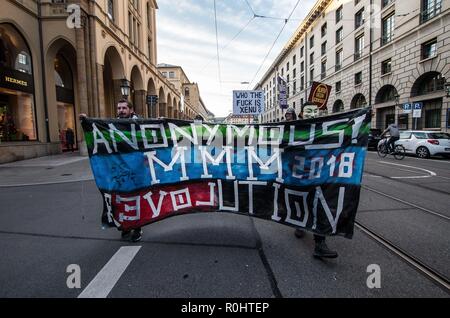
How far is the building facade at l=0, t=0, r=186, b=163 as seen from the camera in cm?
1375

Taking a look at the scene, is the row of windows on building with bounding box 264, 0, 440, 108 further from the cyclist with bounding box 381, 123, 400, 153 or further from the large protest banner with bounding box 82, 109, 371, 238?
the large protest banner with bounding box 82, 109, 371, 238

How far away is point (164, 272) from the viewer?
8.75ft

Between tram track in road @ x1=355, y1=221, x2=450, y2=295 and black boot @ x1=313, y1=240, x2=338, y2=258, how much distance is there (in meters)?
0.80

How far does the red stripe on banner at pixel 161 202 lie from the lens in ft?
11.0

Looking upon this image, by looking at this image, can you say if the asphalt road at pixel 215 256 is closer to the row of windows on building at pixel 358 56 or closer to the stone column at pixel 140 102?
the row of windows on building at pixel 358 56

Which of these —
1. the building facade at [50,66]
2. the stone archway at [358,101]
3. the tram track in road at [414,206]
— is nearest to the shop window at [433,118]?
the stone archway at [358,101]

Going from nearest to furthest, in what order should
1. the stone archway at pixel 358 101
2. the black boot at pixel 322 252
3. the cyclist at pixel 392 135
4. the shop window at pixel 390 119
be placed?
the black boot at pixel 322 252 → the cyclist at pixel 392 135 → the shop window at pixel 390 119 → the stone archway at pixel 358 101

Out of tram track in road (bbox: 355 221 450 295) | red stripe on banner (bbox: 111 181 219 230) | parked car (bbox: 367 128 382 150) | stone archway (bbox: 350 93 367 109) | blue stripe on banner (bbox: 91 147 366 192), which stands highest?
stone archway (bbox: 350 93 367 109)

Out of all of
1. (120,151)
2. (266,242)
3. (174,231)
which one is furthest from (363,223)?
(120,151)

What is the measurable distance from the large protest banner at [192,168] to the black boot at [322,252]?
0.35m

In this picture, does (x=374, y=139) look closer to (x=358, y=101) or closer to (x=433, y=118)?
(x=433, y=118)

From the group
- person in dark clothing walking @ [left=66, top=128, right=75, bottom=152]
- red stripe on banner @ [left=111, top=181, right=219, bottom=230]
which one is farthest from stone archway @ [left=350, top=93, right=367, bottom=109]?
red stripe on banner @ [left=111, top=181, right=219, bottom=230]

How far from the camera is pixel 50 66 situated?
53.1 feet

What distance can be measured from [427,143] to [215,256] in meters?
15.4
